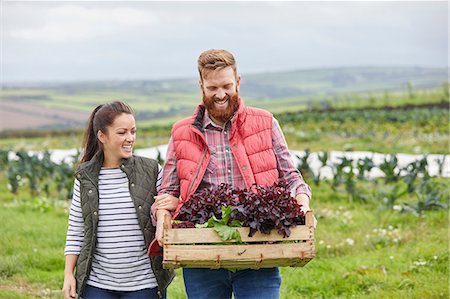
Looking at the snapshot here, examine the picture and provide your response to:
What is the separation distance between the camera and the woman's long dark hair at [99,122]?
361 cm

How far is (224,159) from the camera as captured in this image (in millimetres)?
3426

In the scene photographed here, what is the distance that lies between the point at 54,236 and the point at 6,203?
2825 mm

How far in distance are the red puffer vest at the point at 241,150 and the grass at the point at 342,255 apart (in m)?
2.31

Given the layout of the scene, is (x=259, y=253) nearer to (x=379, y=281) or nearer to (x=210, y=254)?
(x=210, y=254)

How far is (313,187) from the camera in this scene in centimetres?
1080

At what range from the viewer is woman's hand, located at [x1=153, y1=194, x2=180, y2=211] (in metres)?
3.44

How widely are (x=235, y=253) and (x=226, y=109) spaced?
0.67m

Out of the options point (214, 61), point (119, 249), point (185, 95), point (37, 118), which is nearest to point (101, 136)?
point (119, 249)

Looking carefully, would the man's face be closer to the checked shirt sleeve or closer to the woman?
the checked shirt sleeve

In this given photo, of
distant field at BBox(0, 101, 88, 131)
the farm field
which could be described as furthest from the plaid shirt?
distant field at BBox(0, 101, 88, 131)

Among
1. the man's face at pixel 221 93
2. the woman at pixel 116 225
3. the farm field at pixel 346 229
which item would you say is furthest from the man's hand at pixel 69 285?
the farm field at pixel 346 229

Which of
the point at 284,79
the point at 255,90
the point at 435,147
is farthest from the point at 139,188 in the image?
the point at 284,79

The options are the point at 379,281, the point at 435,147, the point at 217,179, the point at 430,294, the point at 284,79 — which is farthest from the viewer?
the point at 284,79

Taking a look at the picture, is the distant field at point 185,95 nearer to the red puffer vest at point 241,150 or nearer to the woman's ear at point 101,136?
the woman's ear at point 101,136
